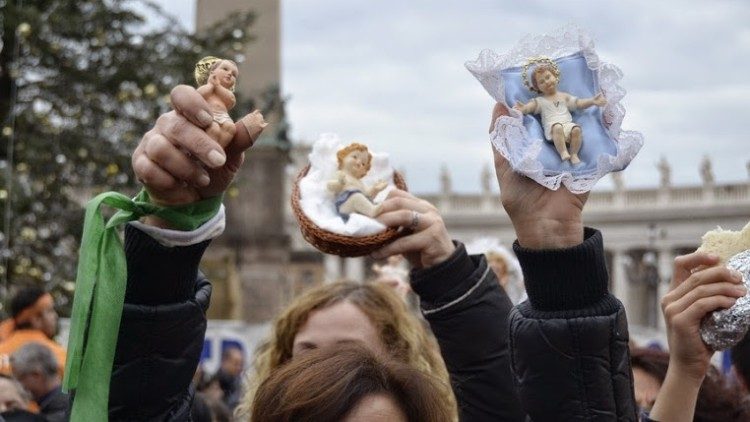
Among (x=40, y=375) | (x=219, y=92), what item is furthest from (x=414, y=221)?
(x=40, y=375)

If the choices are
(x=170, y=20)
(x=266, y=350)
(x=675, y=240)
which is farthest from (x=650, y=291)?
(x=266, y=350)

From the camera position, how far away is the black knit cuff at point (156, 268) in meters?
2.13

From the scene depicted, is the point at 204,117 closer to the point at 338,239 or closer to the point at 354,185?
the point at 338,239

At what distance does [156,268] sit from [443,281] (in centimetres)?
69

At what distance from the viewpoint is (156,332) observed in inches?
86.0

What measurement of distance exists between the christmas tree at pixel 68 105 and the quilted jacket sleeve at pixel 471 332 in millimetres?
10638

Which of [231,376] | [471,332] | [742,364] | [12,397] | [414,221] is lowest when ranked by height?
[231,376]

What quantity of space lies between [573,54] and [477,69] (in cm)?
16

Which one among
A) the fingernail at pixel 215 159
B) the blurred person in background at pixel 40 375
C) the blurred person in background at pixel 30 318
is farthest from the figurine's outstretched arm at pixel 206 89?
the blurred person in background at pixel 30 318

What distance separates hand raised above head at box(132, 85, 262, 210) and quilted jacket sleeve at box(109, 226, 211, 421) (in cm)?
18

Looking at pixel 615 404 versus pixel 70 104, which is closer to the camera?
pixel 615 404

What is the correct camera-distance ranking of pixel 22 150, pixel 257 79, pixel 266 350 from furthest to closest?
pixel 257 79, pixel 22 150, pixel 266 350

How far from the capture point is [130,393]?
7.23 feet

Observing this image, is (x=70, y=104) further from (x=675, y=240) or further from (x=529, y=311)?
(x=675, y=240)
